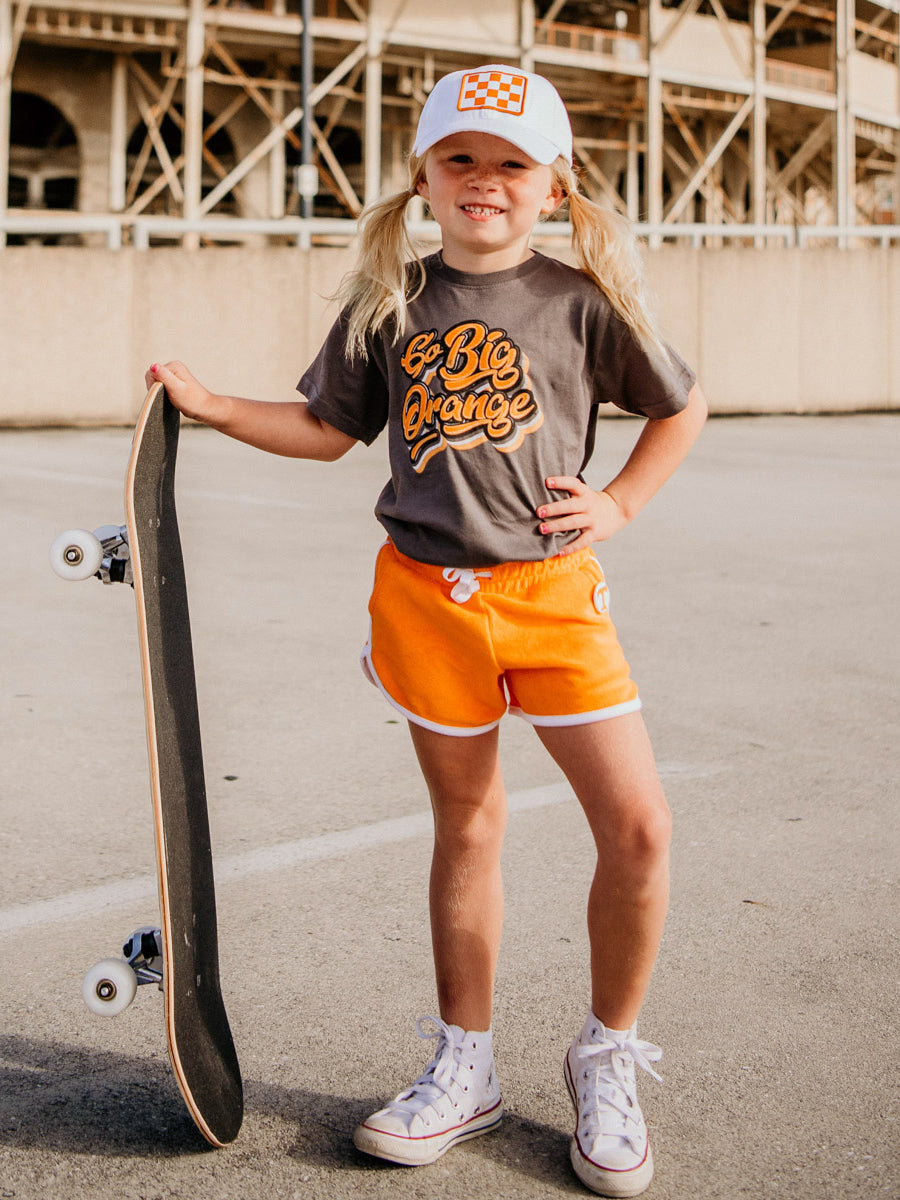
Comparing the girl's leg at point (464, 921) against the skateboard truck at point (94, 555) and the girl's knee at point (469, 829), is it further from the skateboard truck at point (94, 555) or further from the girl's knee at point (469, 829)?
the skateboard truck at point (94, 555)

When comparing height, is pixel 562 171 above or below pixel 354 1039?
above

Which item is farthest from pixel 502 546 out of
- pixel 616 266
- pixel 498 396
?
pixel 616 266

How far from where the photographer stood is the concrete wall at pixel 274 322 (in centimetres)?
A: 1343

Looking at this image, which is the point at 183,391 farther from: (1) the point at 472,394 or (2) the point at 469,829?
(2) the point at 469,829

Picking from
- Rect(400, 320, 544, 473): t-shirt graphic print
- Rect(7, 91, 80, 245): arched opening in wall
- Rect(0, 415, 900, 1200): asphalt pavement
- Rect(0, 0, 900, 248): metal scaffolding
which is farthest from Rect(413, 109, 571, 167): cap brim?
Rect(7, 91, 80, 245): arched opening in wall

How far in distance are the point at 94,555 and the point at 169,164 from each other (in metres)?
26.8

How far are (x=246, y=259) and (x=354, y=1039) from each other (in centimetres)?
1199

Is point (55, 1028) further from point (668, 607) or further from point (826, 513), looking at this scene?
point (826, 513)

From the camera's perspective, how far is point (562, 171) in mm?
2418

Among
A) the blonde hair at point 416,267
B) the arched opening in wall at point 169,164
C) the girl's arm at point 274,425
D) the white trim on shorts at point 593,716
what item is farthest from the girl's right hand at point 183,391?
the arched opening in wall at point 169,164

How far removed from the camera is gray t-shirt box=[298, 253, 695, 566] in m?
2.28

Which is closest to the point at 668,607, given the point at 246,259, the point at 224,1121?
the point at 224,1121

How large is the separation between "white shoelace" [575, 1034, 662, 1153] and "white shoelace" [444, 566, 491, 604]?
2.39ft

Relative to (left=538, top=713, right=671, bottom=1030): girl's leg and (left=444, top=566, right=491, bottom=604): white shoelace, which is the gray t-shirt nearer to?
(left=444, top=566, right=491, bottom=604): white shoelace
